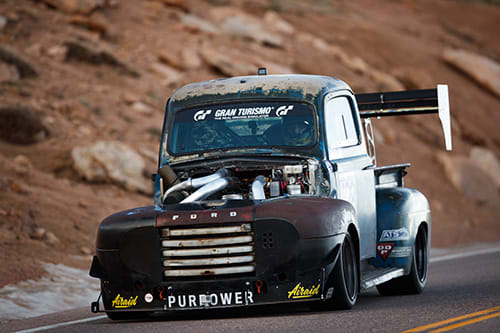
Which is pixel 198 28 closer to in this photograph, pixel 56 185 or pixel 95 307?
pixel 56 185

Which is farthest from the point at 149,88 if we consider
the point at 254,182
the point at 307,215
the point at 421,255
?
the point at 307,215

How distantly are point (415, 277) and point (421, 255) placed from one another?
654 millimetres

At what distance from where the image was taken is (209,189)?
385 inches

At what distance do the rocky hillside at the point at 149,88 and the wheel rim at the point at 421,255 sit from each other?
18.3ft

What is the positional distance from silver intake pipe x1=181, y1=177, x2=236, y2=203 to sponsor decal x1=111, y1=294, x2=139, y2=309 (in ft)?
3.77

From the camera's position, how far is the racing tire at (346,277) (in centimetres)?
909

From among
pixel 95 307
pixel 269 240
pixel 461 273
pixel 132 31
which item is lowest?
pixel 461 273

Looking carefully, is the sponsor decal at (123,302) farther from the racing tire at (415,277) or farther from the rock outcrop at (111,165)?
the rock outcrop at (111,165)

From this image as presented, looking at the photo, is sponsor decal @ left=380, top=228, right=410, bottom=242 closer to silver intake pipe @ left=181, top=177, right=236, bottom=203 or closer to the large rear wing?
the large rear wing

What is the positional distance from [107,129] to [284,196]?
16.6m

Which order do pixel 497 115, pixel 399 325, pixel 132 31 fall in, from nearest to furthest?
pixel 399 325 → pixel 132 31 → pixel 497 115

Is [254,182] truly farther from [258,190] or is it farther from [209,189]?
[209,189]

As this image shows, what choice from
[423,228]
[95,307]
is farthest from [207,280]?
[423,228]

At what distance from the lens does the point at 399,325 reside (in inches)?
327
